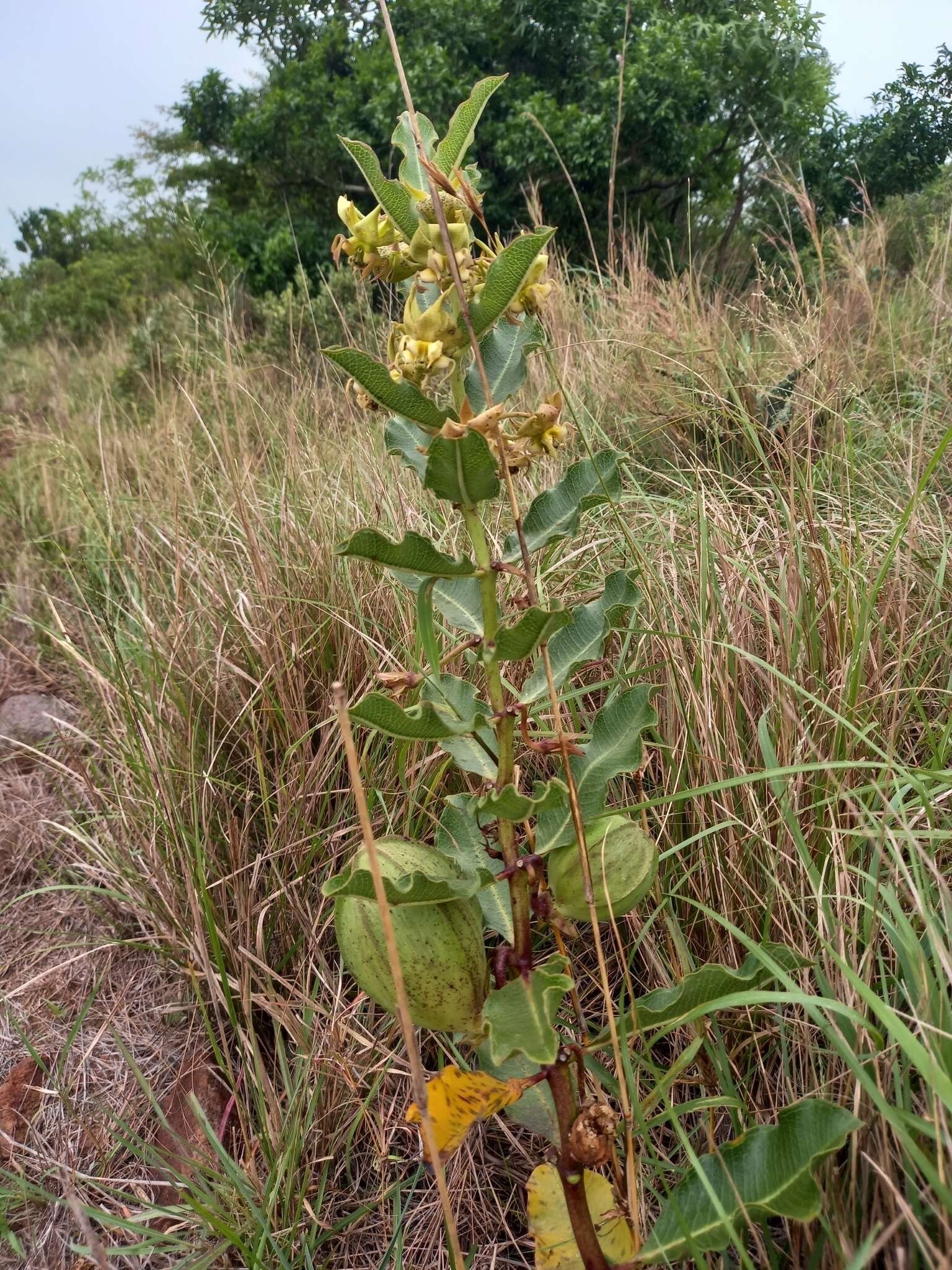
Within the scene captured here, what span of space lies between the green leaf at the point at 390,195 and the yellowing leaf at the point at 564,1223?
0.87 meters

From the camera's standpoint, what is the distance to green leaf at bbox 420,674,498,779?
0.79 metres

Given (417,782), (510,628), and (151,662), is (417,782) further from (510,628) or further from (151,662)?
(151,662)

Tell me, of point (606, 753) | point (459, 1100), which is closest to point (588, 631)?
point (606, 753)

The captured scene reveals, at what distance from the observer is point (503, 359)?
81 centimetres

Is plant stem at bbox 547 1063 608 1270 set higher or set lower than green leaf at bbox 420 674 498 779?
lower

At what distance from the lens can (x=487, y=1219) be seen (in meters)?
0.99

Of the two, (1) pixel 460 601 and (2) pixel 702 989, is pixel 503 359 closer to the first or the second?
(1) pixel 460 601

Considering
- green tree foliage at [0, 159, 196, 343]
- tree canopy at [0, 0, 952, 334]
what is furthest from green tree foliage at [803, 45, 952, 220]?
green tree foliage at [0, 159, 196, 343]

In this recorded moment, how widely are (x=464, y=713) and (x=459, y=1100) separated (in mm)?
336

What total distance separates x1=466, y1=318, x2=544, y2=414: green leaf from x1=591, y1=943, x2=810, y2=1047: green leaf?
57 centimetres

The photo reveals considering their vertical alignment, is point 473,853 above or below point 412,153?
below

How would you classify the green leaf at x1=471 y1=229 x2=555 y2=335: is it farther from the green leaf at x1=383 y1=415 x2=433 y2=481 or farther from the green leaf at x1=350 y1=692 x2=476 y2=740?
the green leaf at x1=350 y1=692 x2=476 y2=740

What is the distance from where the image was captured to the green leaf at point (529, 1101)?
79 cm

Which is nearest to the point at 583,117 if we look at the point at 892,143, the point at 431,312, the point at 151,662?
the point at 892,143
